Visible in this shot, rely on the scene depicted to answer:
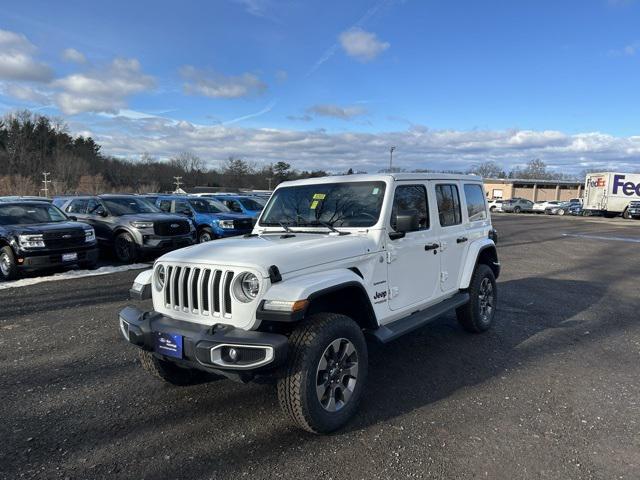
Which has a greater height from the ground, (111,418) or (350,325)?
(350,325)

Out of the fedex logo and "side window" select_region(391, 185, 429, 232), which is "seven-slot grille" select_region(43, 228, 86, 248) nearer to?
"side window" select_region(391, 185, 429, 232)

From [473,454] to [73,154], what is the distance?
83.8 m

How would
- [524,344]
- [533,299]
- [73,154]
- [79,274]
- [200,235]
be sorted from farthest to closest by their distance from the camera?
[73,154] < [200,235] < [79,274] < [533,299] < [524,344]

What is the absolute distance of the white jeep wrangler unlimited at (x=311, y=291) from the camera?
3.06 meters

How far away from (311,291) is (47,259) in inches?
320

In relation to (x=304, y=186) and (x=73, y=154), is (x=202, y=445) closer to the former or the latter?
(x=304, y=186)

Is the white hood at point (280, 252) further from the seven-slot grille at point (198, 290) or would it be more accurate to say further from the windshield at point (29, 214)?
the windshield at point (29, 214)

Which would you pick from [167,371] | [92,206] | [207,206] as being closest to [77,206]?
[92,206]

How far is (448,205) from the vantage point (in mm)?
5238

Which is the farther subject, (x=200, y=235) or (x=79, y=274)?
(x=200, y=235)

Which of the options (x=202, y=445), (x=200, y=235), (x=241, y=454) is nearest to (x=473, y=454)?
(x=241, y=454)

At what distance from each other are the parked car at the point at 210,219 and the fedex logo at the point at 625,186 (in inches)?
1348

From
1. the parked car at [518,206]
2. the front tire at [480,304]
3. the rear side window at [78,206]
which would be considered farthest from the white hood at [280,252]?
the parked car at [518,206]

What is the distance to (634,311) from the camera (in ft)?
23.3
